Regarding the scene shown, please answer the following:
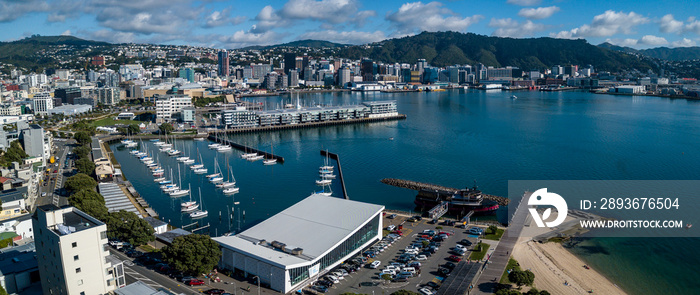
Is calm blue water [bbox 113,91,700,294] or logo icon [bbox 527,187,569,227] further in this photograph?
logo icon [bbox 527,187,569,227]

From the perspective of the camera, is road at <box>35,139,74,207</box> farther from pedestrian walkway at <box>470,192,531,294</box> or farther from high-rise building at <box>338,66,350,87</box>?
high-rise building at <box>338,66,350,87</box>

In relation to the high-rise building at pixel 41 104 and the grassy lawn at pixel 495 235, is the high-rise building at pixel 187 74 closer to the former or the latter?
the high-rise building at pixel 41 104

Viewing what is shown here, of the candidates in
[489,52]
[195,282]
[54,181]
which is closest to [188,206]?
[54,181]

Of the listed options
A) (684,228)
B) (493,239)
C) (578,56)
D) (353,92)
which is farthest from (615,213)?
(578,56)

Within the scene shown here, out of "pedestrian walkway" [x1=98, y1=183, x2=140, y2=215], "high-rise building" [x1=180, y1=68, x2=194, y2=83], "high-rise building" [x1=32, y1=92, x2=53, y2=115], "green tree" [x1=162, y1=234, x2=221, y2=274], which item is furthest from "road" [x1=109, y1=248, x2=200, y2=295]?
"high-rise building" [x1=180, y1=68, x2=194, y2=83]

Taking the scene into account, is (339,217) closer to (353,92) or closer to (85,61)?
(353,92)
